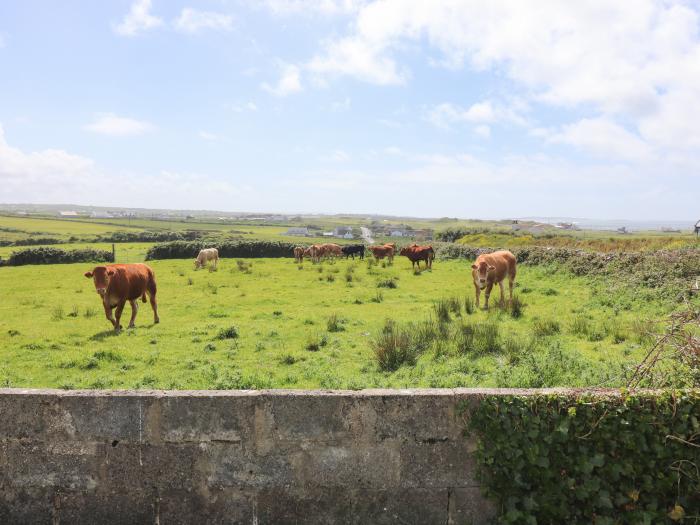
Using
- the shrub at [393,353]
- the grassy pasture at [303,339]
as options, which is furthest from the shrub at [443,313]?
the shrub at [393,353]

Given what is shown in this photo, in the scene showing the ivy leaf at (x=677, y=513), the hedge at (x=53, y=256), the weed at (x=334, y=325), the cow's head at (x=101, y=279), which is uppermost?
the cow's head at (x=101, y=279)

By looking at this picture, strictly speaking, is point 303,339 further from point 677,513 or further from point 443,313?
point 677,513

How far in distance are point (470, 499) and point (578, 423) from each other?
0.99m

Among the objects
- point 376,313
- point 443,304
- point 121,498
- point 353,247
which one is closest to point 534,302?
point 443,304

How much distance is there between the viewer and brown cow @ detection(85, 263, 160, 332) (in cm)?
1223

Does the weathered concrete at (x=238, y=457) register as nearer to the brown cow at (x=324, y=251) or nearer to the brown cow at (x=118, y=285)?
the brown cow at (x=118, y=285)

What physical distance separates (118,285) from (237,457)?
10.5 metres

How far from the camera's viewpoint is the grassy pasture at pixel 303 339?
283 inches

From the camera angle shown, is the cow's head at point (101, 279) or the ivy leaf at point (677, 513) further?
the cow's head at point (101, 279)

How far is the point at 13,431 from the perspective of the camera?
3.59 meters

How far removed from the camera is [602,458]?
329cm

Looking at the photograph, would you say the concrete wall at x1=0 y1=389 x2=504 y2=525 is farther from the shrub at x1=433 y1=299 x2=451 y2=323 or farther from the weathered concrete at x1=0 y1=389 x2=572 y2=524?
the shrub at x1=433 y1=299 x2=451 y2=323

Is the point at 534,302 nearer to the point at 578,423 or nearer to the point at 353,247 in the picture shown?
the point at 578,423

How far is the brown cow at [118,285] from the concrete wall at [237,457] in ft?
30.7
